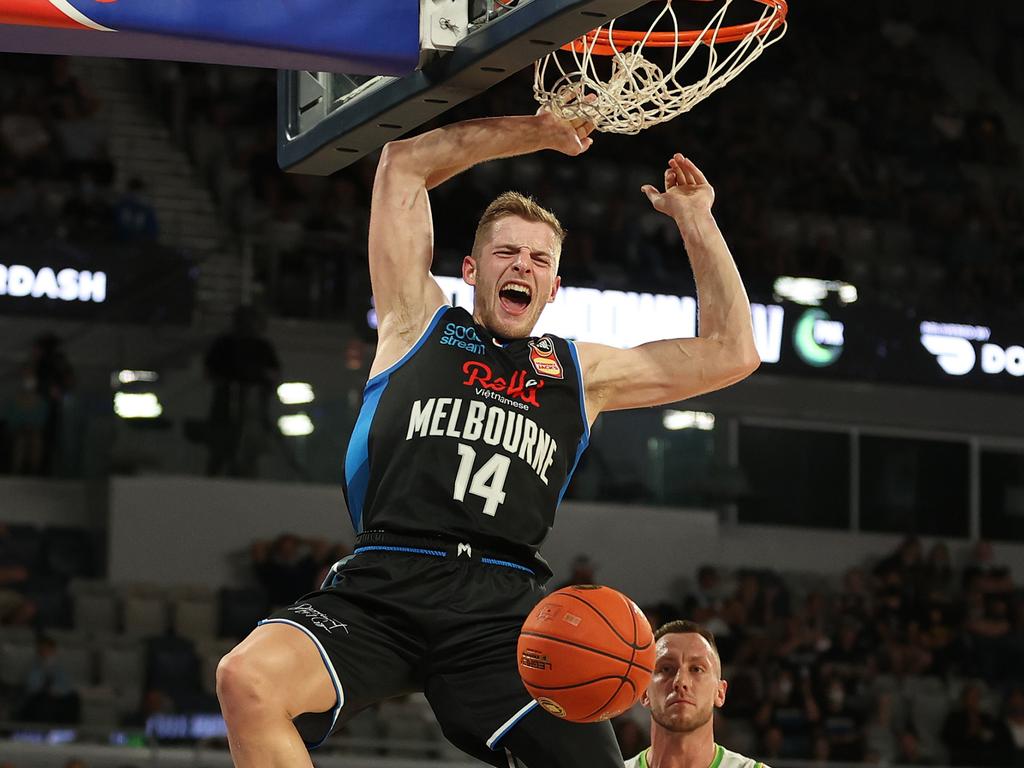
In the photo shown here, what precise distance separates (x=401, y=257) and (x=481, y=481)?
0.74 meters

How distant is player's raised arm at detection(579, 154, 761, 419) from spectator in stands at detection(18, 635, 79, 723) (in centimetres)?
818

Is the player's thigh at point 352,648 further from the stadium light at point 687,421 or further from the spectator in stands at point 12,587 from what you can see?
the stadium light at point 687,421

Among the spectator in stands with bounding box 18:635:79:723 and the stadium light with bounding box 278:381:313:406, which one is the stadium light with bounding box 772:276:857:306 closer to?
the stadium light with bounding box 278:381:313:406

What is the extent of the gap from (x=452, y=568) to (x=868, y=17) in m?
19.2

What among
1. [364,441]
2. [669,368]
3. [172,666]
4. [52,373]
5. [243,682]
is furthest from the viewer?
[52,373]

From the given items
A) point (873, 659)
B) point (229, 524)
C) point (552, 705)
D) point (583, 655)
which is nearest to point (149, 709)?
point (229, 524)

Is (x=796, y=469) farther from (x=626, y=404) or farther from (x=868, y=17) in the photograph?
(x=626, y=404)

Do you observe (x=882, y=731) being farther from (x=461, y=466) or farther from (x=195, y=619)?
(x=461, y=466)

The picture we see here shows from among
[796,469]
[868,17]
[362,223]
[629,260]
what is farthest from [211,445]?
[868,17]

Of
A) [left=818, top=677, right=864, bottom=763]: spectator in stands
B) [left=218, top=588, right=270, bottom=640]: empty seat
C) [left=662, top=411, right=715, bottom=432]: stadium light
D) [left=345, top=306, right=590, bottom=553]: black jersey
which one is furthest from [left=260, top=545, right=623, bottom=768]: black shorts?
[left=662, top=411, right=715, bottom=432]: stadium light

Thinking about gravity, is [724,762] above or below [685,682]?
below

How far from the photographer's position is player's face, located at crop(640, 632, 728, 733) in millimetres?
5879

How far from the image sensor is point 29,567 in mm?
13938

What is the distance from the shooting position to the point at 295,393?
1445 centimetres
